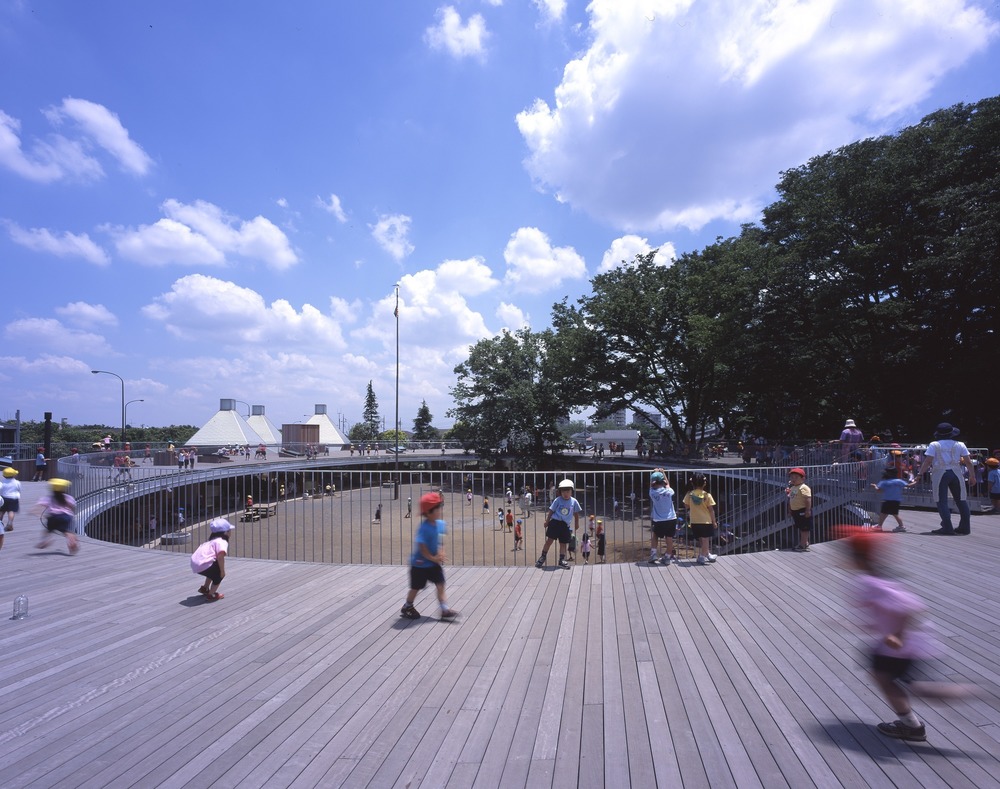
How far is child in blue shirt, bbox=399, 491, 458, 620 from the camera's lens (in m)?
5.89

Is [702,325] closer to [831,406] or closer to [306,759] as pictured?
[831,406]

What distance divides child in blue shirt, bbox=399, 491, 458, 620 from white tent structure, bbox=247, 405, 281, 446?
50.7 m

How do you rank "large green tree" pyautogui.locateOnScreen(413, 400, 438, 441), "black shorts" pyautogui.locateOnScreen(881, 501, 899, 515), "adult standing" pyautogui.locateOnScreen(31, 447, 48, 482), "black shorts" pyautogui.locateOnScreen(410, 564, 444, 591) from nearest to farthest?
"black shorts" pyautogui.locateOnScreen(410, 564, 444, 591), "black shorts" pyautogui.locateOnScreen(881, 501, 899, 515), "adult standing" pyautogui.locateOnScreen(31, 447, 48, 482), "large green tree" pyautogui.locateOnScreen(413, 400, 438, 441)

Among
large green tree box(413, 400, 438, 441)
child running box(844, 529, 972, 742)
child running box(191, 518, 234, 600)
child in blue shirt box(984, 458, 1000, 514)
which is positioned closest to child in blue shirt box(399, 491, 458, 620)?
child running box(191, 518, 234, 600)

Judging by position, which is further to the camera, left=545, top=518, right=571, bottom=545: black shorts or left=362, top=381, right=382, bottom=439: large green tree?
left=362, top=381, right=382, bottom=439: large green tree

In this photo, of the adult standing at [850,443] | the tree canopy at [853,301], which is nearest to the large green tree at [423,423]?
the tree canopy at [853,301]

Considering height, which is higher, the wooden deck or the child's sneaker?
the child's sneaker

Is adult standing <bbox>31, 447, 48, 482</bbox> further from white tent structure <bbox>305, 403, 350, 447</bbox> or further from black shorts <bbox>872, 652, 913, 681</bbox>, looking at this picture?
white tent structure <bbox>305, 403, 350, 447</bbox>

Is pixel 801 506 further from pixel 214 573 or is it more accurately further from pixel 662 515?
pixel 214 573

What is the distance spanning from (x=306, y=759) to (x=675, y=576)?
17.6ft

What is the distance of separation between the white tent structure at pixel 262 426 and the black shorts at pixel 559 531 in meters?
49.8

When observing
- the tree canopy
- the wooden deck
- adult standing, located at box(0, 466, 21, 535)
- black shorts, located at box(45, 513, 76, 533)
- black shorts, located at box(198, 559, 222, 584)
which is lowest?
the wooden deck

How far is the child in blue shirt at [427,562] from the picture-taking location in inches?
232

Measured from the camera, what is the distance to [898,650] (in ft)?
11.4
